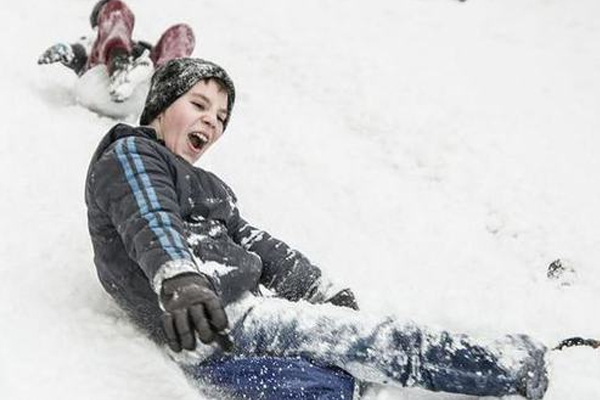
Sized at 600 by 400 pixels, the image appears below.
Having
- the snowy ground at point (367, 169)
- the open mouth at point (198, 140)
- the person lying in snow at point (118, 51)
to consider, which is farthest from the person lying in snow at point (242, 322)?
the person lying in snow at point (118, 51)

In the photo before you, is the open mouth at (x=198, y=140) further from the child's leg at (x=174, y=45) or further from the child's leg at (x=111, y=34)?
the child's leg at (x=174, y=45)

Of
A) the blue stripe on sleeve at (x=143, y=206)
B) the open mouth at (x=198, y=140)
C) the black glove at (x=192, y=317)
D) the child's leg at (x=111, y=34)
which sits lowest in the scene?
the black glove at (x=192, y=317)

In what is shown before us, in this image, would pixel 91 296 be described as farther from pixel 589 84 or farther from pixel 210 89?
pixel 589 84

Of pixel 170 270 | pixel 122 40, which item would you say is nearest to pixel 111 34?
pixel 122 40

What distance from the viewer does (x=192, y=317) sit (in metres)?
1.54

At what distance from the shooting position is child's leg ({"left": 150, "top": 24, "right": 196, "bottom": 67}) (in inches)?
168

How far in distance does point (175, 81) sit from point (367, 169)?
1561 millimetres

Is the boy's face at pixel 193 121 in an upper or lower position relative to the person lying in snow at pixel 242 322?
upper

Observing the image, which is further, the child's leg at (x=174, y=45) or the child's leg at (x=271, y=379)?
the child's leg at (x=174, y=45)

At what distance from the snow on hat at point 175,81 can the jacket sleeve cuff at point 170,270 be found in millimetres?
1102

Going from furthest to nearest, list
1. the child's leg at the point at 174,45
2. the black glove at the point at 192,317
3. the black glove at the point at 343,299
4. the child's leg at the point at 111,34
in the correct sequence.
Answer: the child's leg at the point at 174,45
the child's leg at the point at 111,34
the black glove at the point at 343,299
the black glove at the point at 192,317

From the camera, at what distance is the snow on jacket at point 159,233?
1.81m

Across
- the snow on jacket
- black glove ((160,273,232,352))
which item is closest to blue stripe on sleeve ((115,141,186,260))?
the snow on jacket

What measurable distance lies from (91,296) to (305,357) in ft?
2.69
